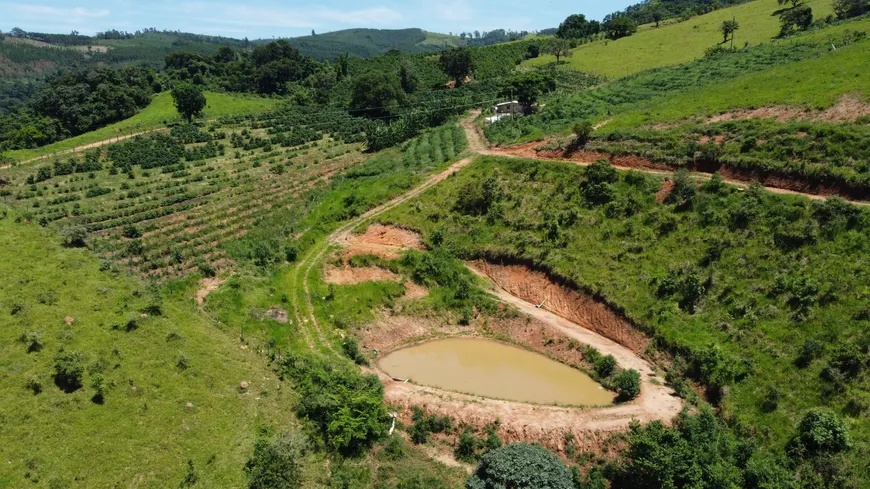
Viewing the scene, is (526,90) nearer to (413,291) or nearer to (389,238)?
(389,238)

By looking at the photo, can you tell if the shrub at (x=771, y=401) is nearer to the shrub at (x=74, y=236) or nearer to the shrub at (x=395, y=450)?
the shrub at (x=395, y=450)

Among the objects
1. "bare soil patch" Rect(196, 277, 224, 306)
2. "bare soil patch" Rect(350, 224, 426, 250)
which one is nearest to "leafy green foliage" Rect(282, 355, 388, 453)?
"bare soil patch" Rect(196, 277, 224, 306)

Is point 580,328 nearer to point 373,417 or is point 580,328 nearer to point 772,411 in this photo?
point 772,411

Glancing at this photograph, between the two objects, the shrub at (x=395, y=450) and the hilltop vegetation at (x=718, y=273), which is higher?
the hilltop vegetation at (x=718, y=273)

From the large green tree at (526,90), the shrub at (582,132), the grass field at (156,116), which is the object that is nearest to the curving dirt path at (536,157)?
the shrub at (582,132)

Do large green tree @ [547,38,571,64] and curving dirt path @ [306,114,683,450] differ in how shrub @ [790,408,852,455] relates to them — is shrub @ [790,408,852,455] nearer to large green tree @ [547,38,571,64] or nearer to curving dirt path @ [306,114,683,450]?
curving dirt path @ [306,114,683,450]

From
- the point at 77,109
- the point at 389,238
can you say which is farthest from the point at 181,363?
the point at 77,109
